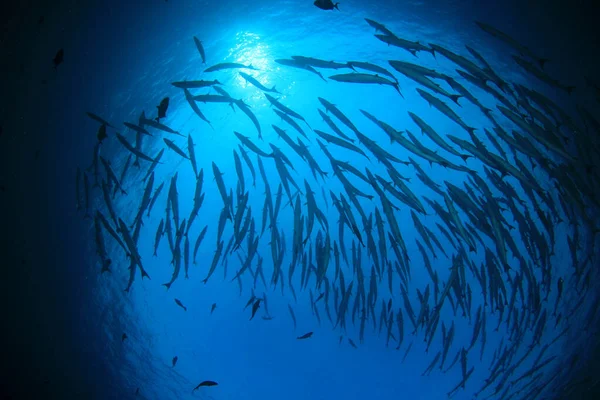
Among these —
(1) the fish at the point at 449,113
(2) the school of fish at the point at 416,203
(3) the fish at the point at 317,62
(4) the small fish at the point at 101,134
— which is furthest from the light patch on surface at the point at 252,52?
(1) the fish at the point at 449,113

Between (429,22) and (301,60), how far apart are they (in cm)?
551

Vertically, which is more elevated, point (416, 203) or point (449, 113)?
point (449, 113)

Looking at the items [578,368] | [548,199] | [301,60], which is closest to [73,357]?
[301,60]

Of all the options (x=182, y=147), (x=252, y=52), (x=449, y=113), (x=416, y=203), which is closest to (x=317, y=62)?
(x=449, y=113)

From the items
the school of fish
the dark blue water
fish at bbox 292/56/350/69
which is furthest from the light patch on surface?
fish at bbox 292/56/350/69

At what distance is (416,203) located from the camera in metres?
5.88

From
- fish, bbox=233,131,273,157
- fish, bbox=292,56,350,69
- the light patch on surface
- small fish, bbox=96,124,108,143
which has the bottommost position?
small fish, bbox=96,124,108,143

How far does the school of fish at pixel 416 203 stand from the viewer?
6.26 meters

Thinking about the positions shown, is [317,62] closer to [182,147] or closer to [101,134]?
[101,134]

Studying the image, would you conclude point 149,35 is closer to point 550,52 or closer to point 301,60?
point 301,60

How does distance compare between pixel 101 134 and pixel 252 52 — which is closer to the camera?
pixel 101 134

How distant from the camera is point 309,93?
13617mm

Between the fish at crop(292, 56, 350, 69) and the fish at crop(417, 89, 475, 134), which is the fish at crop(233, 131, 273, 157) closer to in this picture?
the fish at crop(292, 56, 350, 69)

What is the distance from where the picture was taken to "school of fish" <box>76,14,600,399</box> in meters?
6.26
